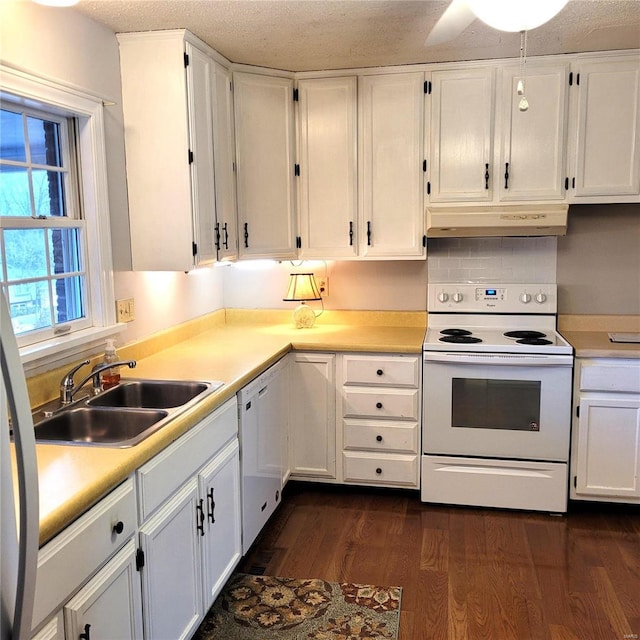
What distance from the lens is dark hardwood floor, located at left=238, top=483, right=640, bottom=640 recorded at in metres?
2.35

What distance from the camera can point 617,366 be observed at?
3.05 m

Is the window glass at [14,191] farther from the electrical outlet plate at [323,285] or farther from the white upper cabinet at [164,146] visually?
the electrical outlet plate at [323,285]

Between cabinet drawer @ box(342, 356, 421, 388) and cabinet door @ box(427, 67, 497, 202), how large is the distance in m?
0.92

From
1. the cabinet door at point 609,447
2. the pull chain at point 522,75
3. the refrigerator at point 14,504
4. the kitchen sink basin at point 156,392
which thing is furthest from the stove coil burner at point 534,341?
the refrigerator at point 14,504

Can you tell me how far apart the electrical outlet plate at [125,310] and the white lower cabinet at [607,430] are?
219 cm

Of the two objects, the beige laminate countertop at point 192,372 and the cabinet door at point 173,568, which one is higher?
the beige laminate countertop at point 192,372

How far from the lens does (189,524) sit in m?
2.07

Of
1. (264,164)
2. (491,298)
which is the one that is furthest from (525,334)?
(264,164)

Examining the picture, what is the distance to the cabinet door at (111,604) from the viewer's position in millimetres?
1447

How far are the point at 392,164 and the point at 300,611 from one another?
7.54ft

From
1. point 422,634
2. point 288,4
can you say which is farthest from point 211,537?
point 288,4

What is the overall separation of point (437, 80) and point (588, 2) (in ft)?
3.22

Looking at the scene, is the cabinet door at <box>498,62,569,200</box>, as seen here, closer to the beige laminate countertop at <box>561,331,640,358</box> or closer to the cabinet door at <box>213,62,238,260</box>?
the beige laminate countertop at <box>561,331,640,358</box>

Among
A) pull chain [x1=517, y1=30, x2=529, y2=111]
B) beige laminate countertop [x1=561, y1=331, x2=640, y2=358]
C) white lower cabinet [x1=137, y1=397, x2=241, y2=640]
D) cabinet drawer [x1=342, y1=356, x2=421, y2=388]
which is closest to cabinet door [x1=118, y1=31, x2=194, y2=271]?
white lower cabinet [x1=137, y1=397, x2=241, y2=640]
